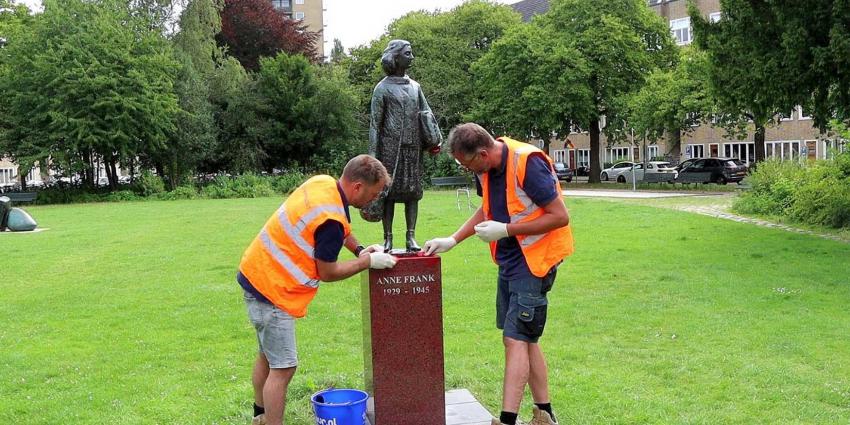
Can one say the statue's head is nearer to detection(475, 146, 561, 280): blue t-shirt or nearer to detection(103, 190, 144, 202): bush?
detection(475, 146, 561, 280): blue t-shirt

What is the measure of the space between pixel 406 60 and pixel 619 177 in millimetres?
39461

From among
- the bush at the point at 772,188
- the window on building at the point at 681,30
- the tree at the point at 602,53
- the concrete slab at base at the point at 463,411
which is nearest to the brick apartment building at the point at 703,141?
the window on building at the point at 681,30

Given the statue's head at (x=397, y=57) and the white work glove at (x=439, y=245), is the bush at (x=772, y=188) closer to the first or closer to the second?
the statue's head at (x=397, y=57)

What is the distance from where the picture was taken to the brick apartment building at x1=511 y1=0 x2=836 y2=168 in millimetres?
45688

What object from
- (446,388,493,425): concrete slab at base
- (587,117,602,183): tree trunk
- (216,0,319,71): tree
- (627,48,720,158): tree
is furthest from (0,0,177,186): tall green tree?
(446,388,493,425): concrete slab at base

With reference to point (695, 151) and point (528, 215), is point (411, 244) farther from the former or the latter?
point (695, 151)

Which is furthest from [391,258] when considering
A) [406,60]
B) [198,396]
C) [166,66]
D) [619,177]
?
[619,177]

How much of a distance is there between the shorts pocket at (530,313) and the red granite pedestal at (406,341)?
25.7 inches

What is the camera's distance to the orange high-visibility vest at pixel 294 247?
4.35 meters

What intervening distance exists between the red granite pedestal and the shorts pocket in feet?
2.14

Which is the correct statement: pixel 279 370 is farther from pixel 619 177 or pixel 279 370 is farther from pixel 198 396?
pixel 619 177

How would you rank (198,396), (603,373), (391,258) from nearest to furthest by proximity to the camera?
(391,258) → (198,396) → (603,373)

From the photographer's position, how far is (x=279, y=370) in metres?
4.58

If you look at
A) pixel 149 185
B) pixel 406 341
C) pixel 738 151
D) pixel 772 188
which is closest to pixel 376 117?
pixel 406 341
